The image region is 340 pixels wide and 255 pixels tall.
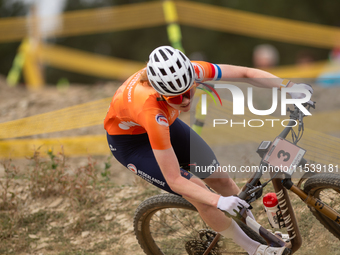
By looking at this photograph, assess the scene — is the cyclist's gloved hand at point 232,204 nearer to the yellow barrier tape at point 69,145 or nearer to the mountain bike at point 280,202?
the mountain bike at point 280,202

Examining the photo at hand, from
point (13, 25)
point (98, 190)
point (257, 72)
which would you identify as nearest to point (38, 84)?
point (13, 25)

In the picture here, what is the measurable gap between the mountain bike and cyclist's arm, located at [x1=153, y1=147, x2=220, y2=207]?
0.92 ft

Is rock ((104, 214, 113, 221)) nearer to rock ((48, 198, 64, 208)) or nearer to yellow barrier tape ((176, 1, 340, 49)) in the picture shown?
rock ((48, 198, 64, 208))

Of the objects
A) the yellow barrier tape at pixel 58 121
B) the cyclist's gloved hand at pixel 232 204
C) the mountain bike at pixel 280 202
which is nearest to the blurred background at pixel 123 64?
the yellow barrier tape at pixel 58 121

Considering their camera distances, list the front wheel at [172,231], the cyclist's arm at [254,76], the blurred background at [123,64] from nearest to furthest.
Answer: the cyclist's arm at [254,76]
the front wheel at [172,231]
the blurred background at [123,64]

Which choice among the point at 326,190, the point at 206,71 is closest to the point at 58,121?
the point at 206,71

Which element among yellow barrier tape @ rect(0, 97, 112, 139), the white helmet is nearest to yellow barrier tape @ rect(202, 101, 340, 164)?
the white helmet

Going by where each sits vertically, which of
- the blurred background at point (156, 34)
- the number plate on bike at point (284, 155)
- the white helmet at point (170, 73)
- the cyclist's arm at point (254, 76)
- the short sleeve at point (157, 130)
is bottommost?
the blurred background at point (156, 34)

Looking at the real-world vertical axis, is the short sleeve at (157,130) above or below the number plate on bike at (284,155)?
above

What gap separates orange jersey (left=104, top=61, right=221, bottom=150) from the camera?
9.00ft

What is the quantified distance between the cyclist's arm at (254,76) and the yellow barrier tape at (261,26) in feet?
30.0

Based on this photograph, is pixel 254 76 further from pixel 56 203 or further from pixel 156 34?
pixel 156 34

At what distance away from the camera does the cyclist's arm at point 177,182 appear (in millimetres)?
2729

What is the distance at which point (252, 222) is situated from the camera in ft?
10.3
